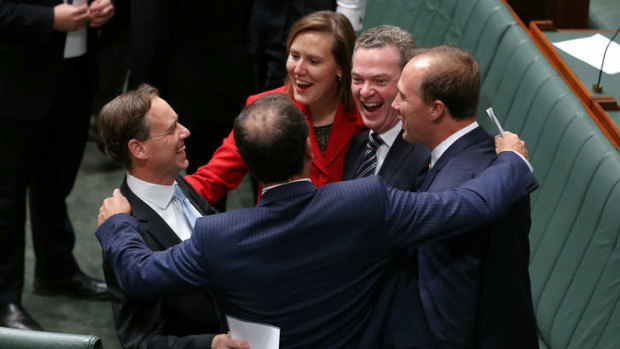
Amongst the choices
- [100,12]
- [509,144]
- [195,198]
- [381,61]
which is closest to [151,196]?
[195,198]

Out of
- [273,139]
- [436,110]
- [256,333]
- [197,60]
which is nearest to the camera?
[273,139]

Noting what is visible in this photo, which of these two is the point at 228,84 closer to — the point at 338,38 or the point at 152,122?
the point at 338,38

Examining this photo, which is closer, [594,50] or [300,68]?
[300,68]

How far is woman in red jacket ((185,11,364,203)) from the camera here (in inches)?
117

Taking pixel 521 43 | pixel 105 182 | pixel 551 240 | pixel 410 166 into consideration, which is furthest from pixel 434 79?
pixel 105 182

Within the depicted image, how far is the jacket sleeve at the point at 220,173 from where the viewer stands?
3.04 metres

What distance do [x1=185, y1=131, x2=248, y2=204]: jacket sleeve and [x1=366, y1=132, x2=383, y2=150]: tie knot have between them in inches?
18.6

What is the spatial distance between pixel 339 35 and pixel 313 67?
0.14 meters

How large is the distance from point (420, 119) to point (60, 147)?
222 centimetres

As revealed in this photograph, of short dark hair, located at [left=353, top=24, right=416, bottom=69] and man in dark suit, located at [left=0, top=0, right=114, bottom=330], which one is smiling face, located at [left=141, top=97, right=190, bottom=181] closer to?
short dark hair, located at [left=353, top=24, right=416, bottom=69]

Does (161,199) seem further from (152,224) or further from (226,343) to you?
(226,343)

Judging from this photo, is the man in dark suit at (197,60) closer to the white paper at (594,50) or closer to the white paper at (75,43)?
the white paper at (75,43)

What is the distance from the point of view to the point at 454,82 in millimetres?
2275

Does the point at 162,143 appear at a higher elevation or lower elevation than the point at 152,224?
higher
